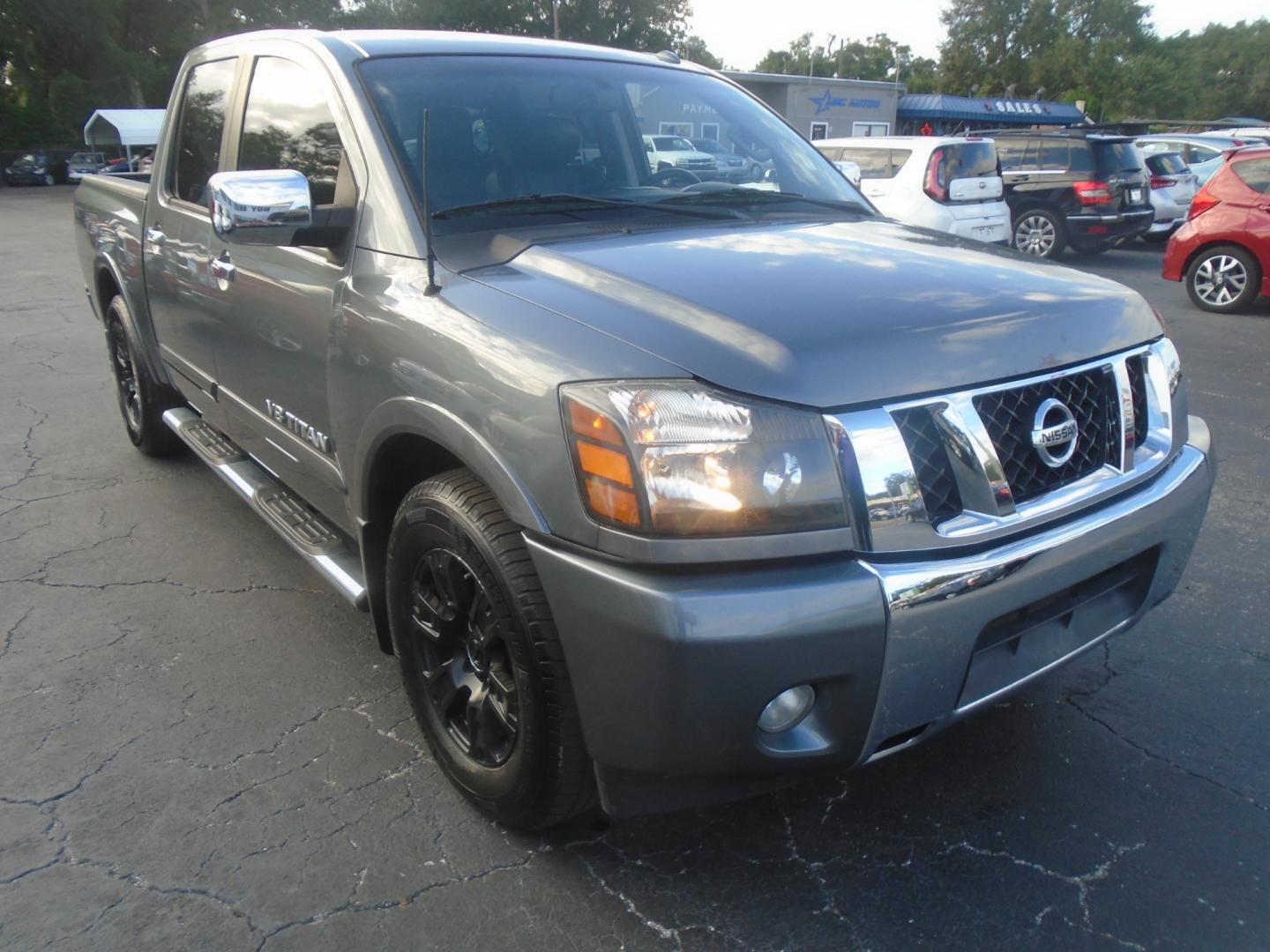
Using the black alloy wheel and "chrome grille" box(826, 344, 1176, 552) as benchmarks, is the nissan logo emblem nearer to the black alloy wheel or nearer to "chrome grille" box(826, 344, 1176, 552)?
"chrome grille" box(826, 344, 1176, 552)

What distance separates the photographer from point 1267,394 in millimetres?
6781

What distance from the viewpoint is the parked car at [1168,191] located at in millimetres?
15289

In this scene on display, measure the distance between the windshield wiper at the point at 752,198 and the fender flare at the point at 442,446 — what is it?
1088 millimetres

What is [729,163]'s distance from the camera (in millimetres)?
3334

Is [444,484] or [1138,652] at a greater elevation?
[444,484]

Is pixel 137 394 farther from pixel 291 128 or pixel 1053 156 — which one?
pixel 1053 156

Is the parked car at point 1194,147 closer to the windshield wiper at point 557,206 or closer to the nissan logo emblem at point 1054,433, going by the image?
the windshield wiper at point 557,206

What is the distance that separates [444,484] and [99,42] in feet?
167

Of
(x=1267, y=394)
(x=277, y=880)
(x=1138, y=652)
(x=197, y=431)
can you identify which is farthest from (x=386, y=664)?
(x=1267, y=394)

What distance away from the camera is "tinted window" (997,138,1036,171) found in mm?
13703

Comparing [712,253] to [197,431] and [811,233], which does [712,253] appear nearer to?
[811,233]

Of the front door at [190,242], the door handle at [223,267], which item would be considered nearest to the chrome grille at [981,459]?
the door handle at [223,267]

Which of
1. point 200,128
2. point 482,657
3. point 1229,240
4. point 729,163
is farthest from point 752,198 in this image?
point 1229,240

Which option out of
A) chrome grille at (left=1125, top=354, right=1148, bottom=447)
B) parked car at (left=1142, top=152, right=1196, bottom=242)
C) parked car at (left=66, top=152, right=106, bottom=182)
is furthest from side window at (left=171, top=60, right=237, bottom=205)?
parked car at (left=66, top=152, right=106, bottom=182)
